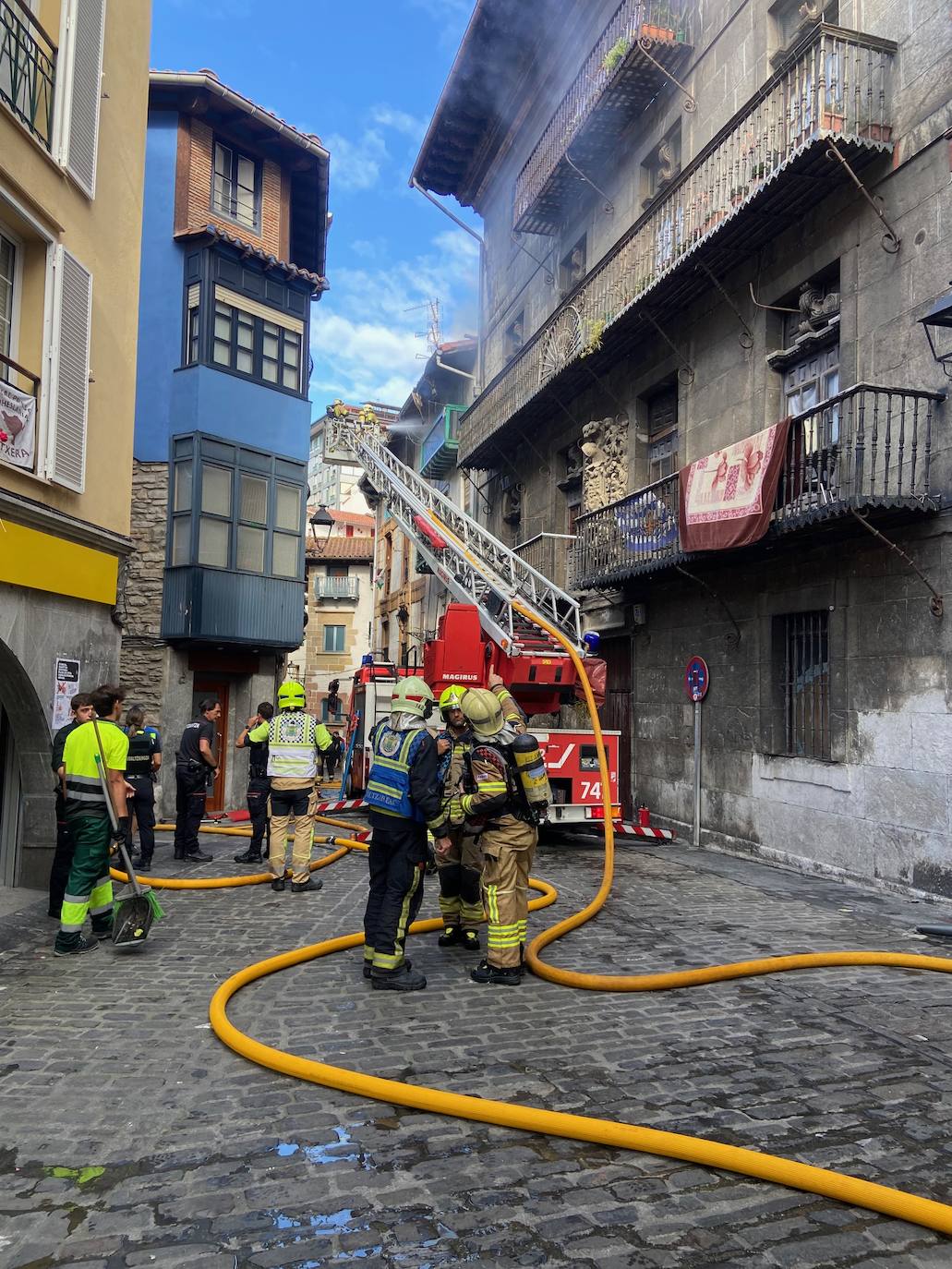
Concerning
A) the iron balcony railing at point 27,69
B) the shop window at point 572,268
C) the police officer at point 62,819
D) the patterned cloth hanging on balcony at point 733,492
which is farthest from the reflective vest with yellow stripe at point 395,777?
the shop window at point 572,268

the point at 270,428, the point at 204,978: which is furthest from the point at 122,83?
the point at 204,978

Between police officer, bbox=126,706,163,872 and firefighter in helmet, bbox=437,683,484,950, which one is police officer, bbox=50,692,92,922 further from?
firefighter in helmet, bbox=437,683,484,950

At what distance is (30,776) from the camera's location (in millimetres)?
7445

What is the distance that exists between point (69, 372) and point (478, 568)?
5961 millimetres

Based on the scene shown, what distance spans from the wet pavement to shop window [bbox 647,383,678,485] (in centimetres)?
865

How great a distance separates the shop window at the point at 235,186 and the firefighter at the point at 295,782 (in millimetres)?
12765

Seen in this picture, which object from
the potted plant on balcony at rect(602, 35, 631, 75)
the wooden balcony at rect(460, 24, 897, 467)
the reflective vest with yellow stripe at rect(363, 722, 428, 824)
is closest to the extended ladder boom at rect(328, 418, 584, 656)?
the wooden balcony at rect(460, 24, 897, 467)

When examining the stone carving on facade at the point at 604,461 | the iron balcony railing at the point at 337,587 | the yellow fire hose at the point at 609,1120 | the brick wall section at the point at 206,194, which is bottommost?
the yellow fire hose at the point at 609,1120

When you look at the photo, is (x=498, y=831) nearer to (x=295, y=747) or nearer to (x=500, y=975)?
(x=500, y=975)

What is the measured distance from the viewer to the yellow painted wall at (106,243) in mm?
7422

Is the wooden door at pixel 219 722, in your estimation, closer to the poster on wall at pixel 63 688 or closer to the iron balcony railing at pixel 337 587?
the poster on wall at pixel 63 688

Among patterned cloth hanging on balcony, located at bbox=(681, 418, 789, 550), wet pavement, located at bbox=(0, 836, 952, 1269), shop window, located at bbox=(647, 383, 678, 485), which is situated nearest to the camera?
wet pavement, located at bbox=(0, 836, 952, 1269)

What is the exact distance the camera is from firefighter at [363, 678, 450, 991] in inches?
203

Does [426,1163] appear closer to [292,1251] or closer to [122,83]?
[292,1251]
